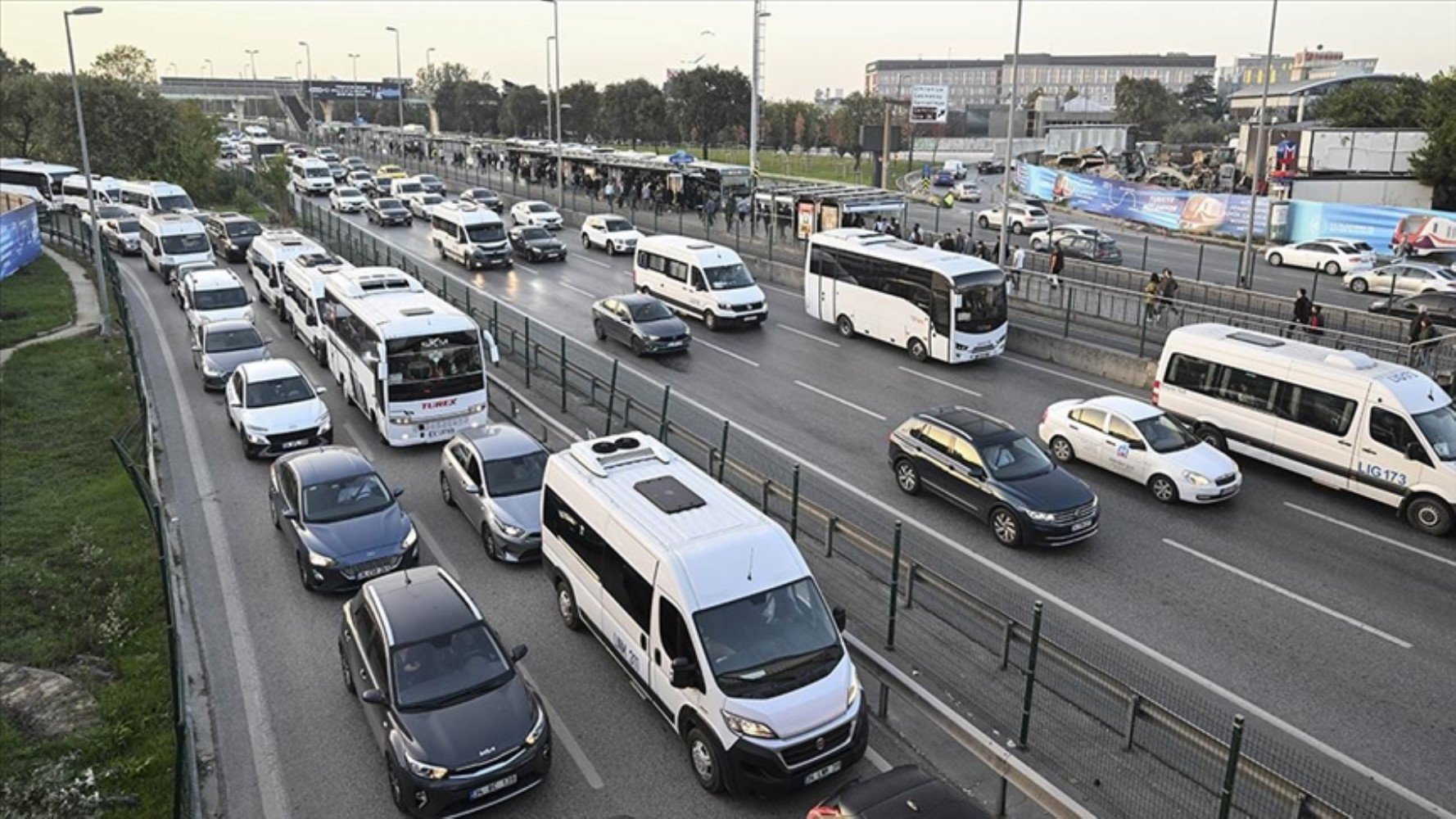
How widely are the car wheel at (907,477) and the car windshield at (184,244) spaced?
30.4m

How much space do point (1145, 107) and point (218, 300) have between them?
13723 cm

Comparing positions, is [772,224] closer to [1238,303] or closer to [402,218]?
[1238,303]

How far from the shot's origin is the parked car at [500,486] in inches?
571

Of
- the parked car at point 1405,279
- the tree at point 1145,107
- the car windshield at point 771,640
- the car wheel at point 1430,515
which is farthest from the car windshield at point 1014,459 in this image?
the tree at point 1145,107

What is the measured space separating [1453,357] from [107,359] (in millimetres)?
32329

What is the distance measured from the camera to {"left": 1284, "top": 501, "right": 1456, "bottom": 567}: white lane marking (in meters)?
15.0

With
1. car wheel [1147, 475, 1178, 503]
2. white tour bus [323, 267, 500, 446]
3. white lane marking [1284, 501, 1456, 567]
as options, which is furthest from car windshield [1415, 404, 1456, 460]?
white tour bus [323, 267, 500, 446]

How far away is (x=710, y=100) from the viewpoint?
82312 mm

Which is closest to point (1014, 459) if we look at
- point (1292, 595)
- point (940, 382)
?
point (1292, 595)

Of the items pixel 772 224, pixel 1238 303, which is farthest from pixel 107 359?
pixel 1238 303

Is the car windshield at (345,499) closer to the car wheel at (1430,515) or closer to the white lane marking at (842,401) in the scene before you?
the white lane marking at (842,401)

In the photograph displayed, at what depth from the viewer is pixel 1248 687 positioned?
11562mm

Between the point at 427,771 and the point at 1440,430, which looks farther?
the point at 1440,430

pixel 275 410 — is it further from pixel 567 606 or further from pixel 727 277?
pixel 727 277
